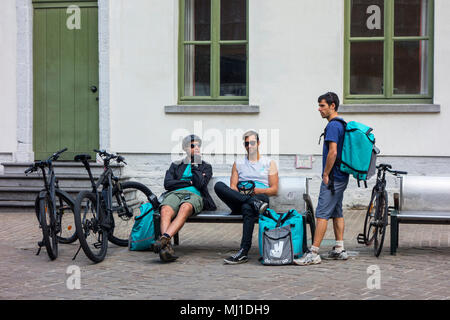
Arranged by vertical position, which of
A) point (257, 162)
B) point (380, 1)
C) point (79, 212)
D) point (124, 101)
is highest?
point (380, 1)

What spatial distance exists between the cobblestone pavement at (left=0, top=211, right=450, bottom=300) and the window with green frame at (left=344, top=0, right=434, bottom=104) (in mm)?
3324

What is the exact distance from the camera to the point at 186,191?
7953 mm

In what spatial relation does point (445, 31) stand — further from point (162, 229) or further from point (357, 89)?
point (162, 229)

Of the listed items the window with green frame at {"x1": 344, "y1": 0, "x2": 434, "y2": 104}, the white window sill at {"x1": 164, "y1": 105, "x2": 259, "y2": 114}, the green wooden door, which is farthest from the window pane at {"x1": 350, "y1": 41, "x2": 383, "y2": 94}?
the green wooden door

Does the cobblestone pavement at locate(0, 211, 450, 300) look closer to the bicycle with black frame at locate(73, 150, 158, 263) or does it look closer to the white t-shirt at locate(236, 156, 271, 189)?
the bicycle with black frame at locate(73, 150, 158, 263)

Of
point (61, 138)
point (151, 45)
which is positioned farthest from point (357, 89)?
point (61, 138)

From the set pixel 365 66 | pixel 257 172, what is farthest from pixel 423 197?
pixel 365 66

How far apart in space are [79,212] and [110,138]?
4.84m

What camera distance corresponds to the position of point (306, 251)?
7453mm

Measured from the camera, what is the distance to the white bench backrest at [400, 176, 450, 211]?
791 centimetres

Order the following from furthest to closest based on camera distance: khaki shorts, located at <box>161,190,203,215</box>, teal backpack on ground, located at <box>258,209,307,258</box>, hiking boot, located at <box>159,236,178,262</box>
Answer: khaki shorts, located at <box>161,190,203,215</box> → teal backpack on ground, located at <box>258,209,307,258</box> → hiking boot, located at <box>159,236,178,262</box>

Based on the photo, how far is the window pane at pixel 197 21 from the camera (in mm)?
11945

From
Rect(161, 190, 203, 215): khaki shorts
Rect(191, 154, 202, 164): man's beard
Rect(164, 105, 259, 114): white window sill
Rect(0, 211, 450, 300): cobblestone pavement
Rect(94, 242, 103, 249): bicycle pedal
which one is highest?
Rect(164, 105, 259, 114): white window sill
